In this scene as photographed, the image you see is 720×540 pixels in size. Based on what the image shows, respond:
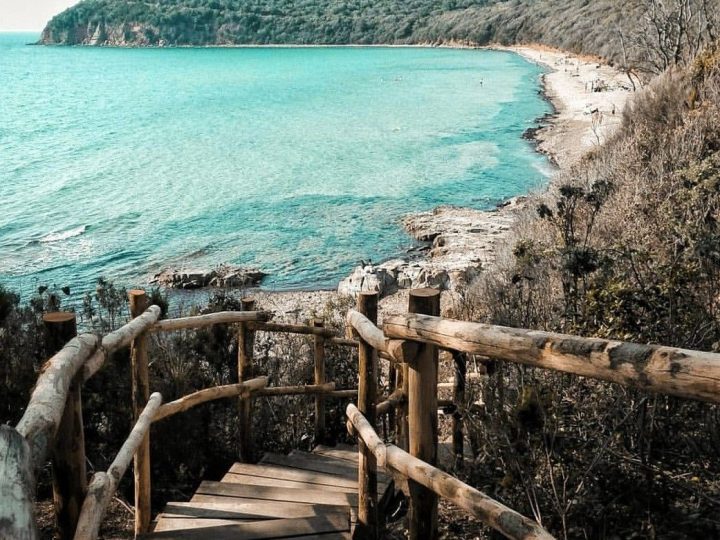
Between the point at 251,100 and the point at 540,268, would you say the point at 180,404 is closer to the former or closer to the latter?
the point at 540,268

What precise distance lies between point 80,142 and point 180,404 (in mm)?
38848

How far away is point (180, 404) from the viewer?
4.21 metres

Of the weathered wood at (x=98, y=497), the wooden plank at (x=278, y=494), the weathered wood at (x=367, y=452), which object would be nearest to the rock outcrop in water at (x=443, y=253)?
the wooden plank at (x=278, y=494)

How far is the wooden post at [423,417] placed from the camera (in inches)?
113

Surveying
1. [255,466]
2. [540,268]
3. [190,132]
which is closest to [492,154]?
A: [190,132]

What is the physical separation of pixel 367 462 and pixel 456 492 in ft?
3.52

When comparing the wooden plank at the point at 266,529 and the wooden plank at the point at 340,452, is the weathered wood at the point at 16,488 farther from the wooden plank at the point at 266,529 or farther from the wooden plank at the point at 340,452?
the wooden plank at the point at 340,452

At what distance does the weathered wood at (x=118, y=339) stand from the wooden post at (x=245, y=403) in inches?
49.0

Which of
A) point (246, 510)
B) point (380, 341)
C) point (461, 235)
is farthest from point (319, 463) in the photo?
point (461, 235)

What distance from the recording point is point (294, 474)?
4641 millimetres

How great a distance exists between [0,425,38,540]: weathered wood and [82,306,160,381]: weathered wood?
0.92 meters

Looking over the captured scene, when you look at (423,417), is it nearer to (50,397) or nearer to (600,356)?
(600,356)

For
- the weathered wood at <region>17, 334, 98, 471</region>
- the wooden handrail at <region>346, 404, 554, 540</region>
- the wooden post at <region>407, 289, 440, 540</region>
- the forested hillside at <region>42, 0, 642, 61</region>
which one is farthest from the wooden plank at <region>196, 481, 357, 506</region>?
the forested hillside at <region>42, 0, 642, 61</region>

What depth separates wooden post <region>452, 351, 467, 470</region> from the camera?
15.8ft
